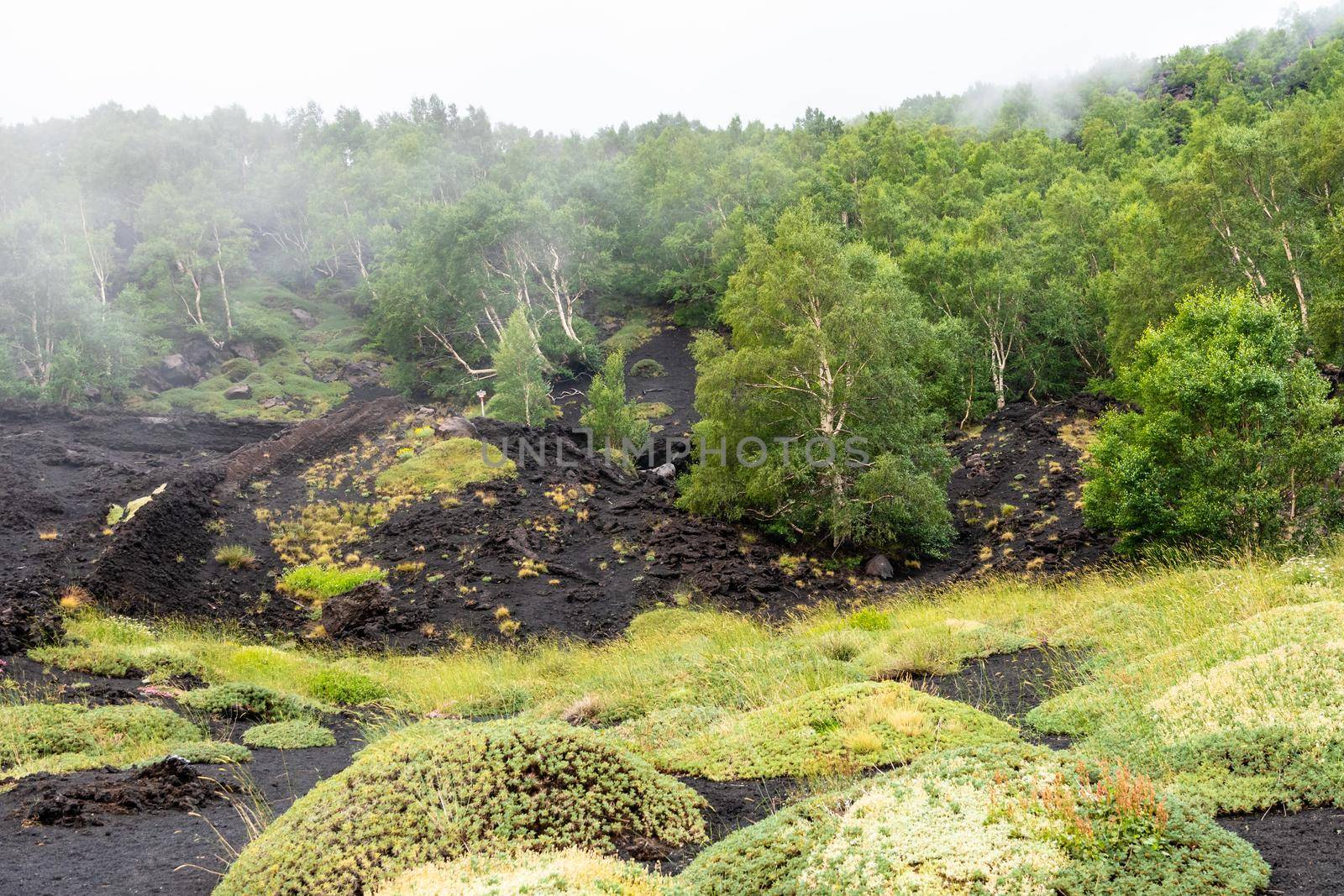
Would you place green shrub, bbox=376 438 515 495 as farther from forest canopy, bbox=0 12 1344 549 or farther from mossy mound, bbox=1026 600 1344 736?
mossy mound, bbox=1026 600 1344 736

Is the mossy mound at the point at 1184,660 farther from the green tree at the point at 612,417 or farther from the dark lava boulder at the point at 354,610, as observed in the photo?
the green tree at the point at 612,417

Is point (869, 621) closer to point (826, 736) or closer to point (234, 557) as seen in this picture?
point (826, 736)

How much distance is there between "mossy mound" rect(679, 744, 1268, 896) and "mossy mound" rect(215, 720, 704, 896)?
35.9 inches

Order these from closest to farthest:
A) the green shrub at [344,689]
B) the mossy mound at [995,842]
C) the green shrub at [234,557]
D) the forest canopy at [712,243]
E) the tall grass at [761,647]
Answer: the mossy mound at [995,842]
the tall grass at [761,647]
the green shrub at [344,689]
the green shrub at [234,557]
the forest canopy at [712,243]

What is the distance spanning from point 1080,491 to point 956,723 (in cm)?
2605

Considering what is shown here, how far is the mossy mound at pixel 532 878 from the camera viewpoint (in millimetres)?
4008

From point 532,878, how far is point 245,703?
386 inches

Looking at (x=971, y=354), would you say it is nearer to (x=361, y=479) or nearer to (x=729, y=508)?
(x=729, y=508)

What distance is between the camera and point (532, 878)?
4105 millimetres

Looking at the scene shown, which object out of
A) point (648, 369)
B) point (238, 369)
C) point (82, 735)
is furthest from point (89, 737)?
point (238, 369)

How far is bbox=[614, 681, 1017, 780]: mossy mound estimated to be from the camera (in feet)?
21.7

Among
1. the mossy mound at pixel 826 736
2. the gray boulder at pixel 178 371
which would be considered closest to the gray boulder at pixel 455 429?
the mossy mound at pixel 826 736

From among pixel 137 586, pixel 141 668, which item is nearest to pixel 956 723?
pixel 141 668

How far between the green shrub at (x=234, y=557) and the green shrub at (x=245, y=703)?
12.2 meters
